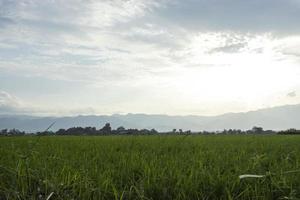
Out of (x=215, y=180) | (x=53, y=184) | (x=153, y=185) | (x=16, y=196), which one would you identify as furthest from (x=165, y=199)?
(x=16, y=196)

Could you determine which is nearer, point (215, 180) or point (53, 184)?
point (53, 184)

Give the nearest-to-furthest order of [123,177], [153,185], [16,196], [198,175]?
1. [16,196]
2. [153,185]
3. [198,175]
4. [123,177]

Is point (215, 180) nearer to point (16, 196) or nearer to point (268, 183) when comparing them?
point (268, 183)

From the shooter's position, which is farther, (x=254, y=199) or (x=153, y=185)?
(x=153, y=185)

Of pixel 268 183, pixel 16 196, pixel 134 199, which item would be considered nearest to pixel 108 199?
pixel 134 199

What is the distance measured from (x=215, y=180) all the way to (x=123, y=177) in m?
1.03

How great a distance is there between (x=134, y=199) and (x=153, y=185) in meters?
0.38

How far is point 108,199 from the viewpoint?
3.23 m

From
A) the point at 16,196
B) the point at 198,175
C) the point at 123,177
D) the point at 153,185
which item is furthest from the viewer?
the point at 123,177

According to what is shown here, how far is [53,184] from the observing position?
3.24 m

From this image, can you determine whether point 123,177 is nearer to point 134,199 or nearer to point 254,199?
point 134,199

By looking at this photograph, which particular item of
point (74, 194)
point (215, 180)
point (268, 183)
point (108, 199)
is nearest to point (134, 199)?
point (108, 199)

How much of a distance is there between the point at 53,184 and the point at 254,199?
1.57m

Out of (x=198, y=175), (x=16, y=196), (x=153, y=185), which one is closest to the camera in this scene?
(x=16, y=196)
